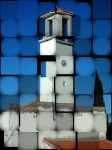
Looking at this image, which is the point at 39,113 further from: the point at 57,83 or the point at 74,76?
the point at 74,76

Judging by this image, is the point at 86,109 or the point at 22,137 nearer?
the point at 22,137

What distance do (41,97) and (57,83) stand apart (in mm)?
159

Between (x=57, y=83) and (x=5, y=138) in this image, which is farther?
(x=57, y=83)

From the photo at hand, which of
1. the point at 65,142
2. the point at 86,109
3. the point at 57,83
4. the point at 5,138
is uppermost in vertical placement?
the point at 57,83

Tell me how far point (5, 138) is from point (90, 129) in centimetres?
60

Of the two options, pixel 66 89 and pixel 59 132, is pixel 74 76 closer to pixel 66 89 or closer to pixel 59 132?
pixel 66 89

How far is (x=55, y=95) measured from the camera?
258 cm

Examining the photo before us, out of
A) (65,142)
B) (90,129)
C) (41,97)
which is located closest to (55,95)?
(41,97)

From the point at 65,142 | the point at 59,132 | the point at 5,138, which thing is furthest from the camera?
the point at 65,142

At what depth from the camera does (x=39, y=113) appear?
266cm

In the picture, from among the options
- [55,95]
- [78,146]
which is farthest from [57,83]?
[78,146]

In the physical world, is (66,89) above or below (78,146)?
above

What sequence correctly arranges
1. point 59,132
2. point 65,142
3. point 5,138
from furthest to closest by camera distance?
point 65,142 < point 59,132 < point 5,138

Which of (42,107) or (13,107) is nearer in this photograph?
(13,107)
